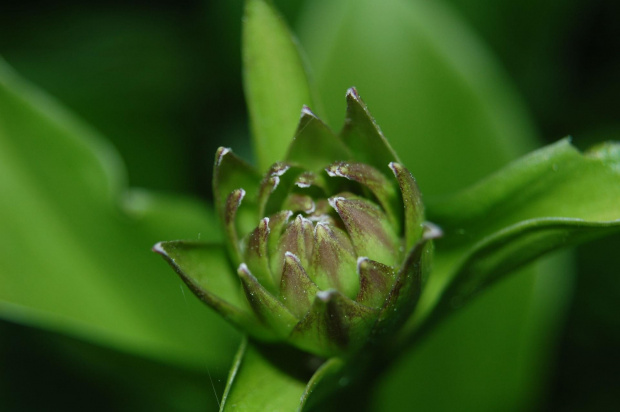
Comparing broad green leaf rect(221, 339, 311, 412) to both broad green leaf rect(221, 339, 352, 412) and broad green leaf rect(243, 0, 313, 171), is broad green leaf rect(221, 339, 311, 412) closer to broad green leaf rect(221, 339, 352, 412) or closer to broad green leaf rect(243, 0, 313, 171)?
broad green leaf rect(221, 339, 352, 412)

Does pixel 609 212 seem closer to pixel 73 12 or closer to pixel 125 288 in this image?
pixel 125 288

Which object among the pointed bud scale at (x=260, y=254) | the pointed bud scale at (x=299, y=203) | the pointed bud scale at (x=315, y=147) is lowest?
the pointed bud scale at (x=260, y=254)

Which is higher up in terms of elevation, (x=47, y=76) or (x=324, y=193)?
(x=324, y=193)

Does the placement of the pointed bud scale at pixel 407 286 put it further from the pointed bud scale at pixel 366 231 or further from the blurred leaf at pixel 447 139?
the blurred leaf at pixel 447 139

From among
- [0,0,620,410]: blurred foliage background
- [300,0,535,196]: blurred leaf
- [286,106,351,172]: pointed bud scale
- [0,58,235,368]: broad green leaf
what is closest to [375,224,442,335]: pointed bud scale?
[286,106,351,172]: pointed bud scale

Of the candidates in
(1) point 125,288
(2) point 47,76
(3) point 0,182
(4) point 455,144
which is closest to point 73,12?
(2) point 47,76

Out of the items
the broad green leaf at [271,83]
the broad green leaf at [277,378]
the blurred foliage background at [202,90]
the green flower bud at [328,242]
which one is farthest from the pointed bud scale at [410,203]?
the blurred foliage background at [202,90]
